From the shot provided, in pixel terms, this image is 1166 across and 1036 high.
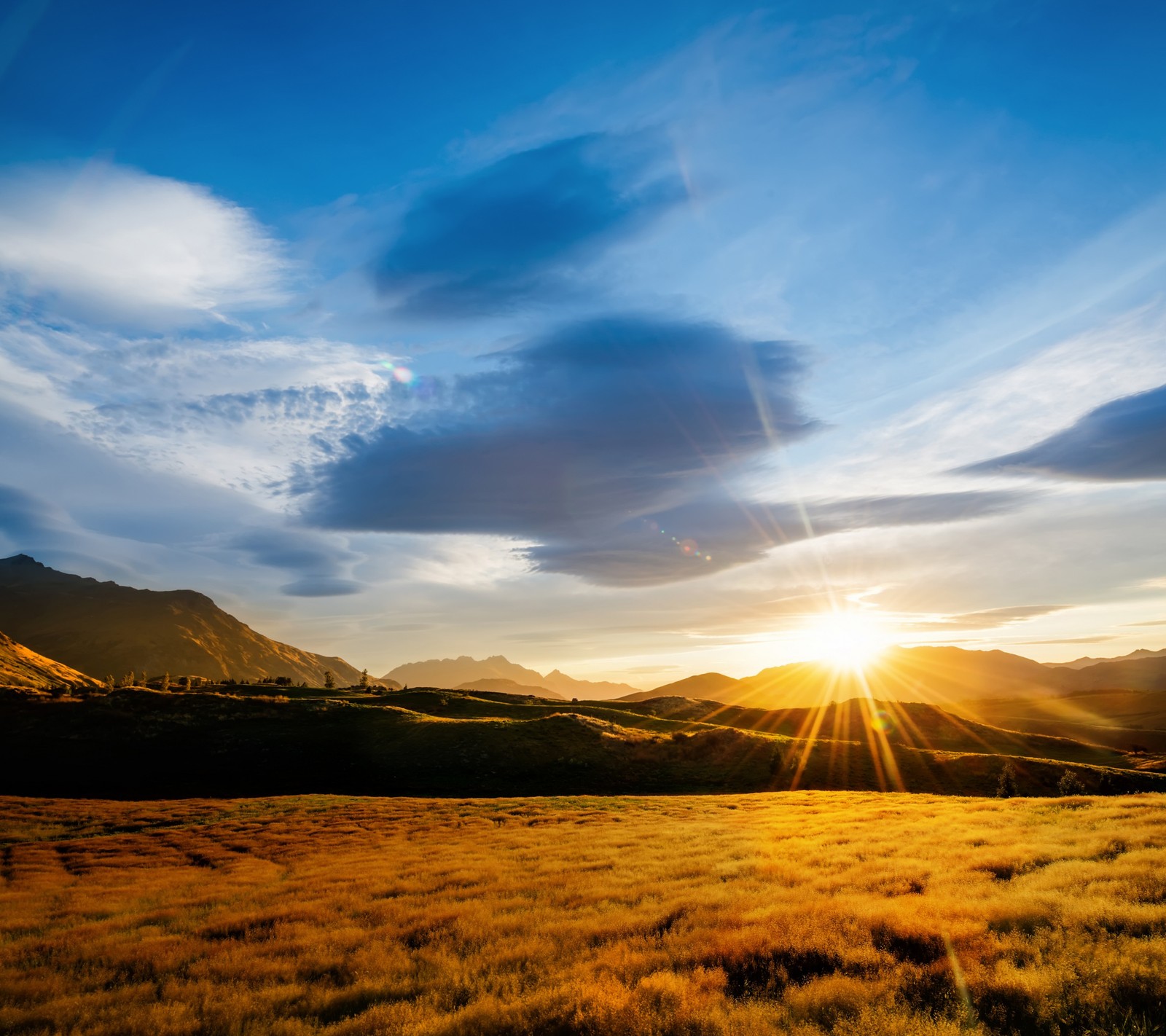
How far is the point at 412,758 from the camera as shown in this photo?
52188 millimetres

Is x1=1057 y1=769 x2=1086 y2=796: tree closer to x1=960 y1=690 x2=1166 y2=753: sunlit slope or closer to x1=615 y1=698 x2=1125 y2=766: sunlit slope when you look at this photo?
x1=615 y1=698 x2=1125 y2=766: sunlit slope

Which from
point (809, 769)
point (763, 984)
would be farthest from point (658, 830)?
point (809, 769)

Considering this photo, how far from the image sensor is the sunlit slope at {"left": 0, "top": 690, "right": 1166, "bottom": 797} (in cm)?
4653

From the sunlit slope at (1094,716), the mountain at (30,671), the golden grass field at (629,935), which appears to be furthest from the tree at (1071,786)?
the mountain at (30,671)

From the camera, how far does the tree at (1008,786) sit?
38.8 metres

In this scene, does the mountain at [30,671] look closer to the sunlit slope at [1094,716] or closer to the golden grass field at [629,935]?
the golden grass field at [629,935]

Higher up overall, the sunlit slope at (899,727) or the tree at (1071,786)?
the tree at (1071,786)

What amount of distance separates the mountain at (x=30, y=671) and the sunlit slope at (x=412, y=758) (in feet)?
210

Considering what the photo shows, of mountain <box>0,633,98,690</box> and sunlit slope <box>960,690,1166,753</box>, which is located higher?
mountain <box>0,633,98,690</box>

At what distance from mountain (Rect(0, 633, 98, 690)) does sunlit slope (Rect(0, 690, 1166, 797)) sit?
64.1 m

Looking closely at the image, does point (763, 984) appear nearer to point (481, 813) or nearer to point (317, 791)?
point (481, 813)

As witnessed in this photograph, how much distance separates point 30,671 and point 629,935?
17323 centimetres

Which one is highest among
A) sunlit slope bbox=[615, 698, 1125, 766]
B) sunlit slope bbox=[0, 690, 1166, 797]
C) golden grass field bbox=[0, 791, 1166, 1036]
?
golden grass field bbox=[0, 791, 1166, 1036]

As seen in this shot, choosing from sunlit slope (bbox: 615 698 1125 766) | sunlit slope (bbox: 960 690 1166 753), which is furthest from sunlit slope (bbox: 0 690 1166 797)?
sunlit slope (bbox: 960 690 1166 753)
